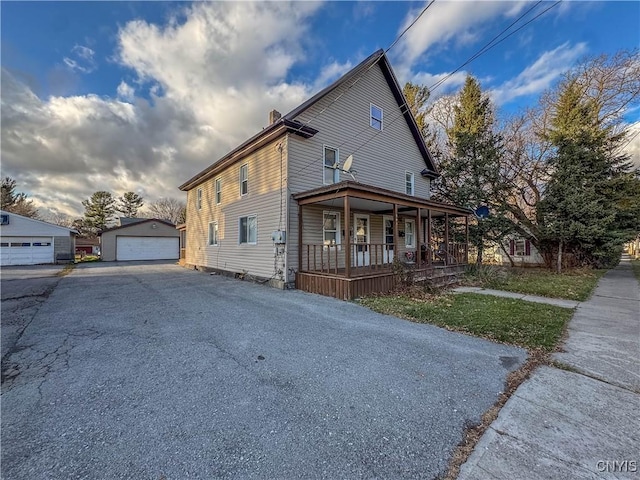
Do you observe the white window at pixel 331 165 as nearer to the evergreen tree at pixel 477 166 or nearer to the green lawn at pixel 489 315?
the green lawn at pixel 489 315

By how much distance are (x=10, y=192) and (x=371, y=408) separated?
48.2 m

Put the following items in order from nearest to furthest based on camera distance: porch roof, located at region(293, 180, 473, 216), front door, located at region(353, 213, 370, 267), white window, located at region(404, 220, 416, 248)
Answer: porch roof, located at region(293, 180, 473, 216) < front door, located at region(353, 213, 370, 267) < white window, located at region(404, 220, 416, 248)

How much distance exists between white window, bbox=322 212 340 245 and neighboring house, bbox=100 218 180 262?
73.3 feet

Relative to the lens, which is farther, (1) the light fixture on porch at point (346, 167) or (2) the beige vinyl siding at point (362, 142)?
(2) the beige vinyl siding at point (362, 142)

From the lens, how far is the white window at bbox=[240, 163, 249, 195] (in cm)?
1174

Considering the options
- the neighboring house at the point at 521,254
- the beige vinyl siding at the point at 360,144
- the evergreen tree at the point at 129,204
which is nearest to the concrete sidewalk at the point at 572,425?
the beige vinyl siding at the point at 360,144

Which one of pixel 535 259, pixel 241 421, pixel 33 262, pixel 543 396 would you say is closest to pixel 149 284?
pixel 241 421

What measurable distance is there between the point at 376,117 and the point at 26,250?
27069mm

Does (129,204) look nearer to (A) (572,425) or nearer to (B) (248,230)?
(B) (248,230)

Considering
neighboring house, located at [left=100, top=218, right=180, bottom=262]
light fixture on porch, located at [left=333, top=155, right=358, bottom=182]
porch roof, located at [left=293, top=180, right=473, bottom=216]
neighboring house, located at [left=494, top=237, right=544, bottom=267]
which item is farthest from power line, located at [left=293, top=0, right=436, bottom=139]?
neighboring house, located at [left=100, top=218, right=180, bottom=262]

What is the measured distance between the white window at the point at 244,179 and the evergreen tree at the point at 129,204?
43592 millimetres

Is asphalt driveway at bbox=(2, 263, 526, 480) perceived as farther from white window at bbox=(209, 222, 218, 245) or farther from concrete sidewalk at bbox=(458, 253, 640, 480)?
white window at bbox=(209, 222, 218, 245)

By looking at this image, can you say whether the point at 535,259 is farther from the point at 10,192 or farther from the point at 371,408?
the point at 10,192

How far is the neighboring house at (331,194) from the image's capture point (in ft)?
29.4
